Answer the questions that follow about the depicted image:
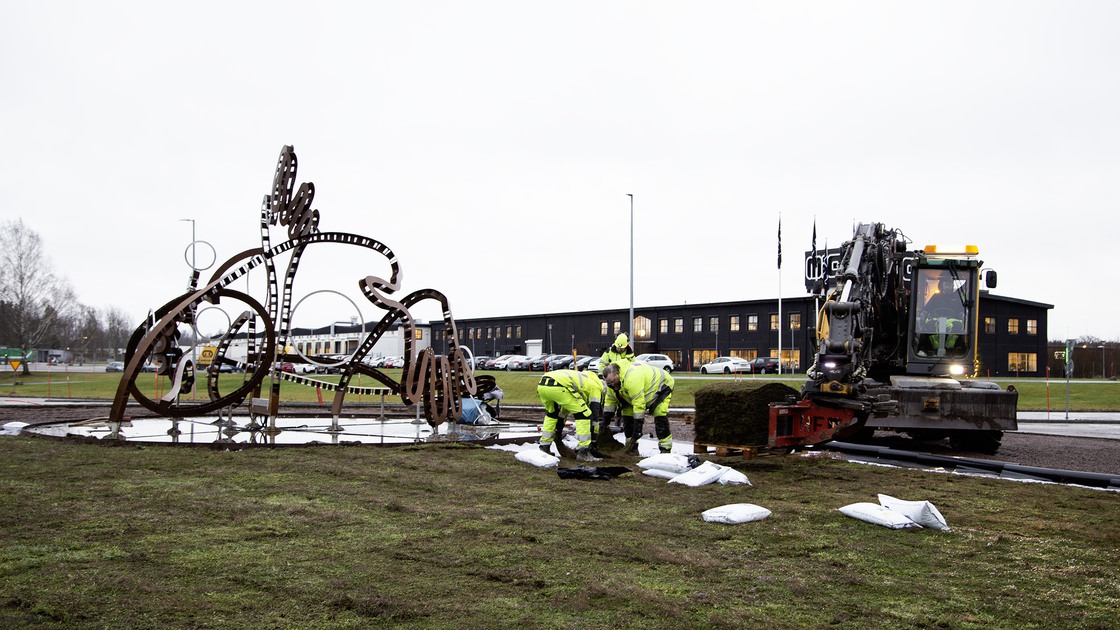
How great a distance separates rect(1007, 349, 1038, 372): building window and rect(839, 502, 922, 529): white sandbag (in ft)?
204

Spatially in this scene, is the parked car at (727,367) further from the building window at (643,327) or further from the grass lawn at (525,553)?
the grass lawn at (525,553)

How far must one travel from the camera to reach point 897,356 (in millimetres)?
15914

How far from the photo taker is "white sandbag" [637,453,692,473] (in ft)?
37.3

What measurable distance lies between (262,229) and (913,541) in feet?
44.0

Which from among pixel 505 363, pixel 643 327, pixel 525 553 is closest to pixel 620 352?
pixel 525 553

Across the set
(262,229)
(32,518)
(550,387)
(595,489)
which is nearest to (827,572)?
(595,489)

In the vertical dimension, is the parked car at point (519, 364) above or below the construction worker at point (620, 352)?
below

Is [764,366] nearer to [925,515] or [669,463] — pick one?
[669,463]

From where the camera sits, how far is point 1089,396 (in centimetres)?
3688

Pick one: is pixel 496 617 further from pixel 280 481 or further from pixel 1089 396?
pixel 1089 396

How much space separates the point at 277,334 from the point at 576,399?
24.2ft

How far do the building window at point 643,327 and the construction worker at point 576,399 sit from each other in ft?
225

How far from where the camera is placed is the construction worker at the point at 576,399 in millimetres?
12539

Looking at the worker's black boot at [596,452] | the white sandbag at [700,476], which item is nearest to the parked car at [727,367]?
the worker's black boot at [596,452]
